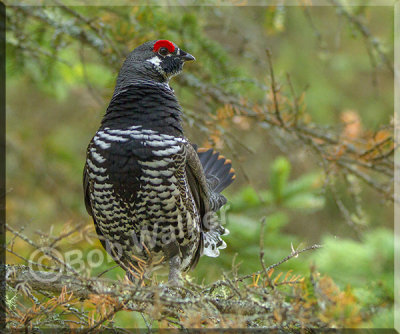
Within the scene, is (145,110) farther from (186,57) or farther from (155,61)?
(186,57)

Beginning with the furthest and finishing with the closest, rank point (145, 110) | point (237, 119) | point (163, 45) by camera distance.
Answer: point (237, 119) → point (163, 45) → point (145, 110)

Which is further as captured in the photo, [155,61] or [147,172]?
[155,61]

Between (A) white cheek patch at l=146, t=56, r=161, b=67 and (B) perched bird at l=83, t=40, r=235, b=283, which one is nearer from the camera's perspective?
(B) perched bird at l=83, t=40, r=235, b=283

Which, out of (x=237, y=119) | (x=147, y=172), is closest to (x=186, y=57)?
(x=237, y=119)

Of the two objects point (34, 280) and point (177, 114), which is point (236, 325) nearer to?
point (34, 280)

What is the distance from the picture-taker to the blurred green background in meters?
3.58

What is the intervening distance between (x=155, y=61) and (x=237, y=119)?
0.94m

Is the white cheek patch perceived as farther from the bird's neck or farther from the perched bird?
the bird's neck

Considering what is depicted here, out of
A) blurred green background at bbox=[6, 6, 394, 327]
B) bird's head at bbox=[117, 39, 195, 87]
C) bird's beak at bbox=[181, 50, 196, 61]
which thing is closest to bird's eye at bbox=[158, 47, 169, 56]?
bird's head at bbox=[117, 39, 195, 87]

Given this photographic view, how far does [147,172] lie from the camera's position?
2.96 m

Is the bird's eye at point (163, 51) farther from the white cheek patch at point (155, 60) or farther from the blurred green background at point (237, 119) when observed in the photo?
the blurred green background at point (237, 119)

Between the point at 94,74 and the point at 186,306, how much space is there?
398 cm

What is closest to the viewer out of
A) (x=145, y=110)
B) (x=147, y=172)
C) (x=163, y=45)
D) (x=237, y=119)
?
(x=147, y=172)

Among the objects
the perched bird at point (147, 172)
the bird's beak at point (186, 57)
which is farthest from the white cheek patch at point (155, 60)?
the bird's beak at point (186, 57)
